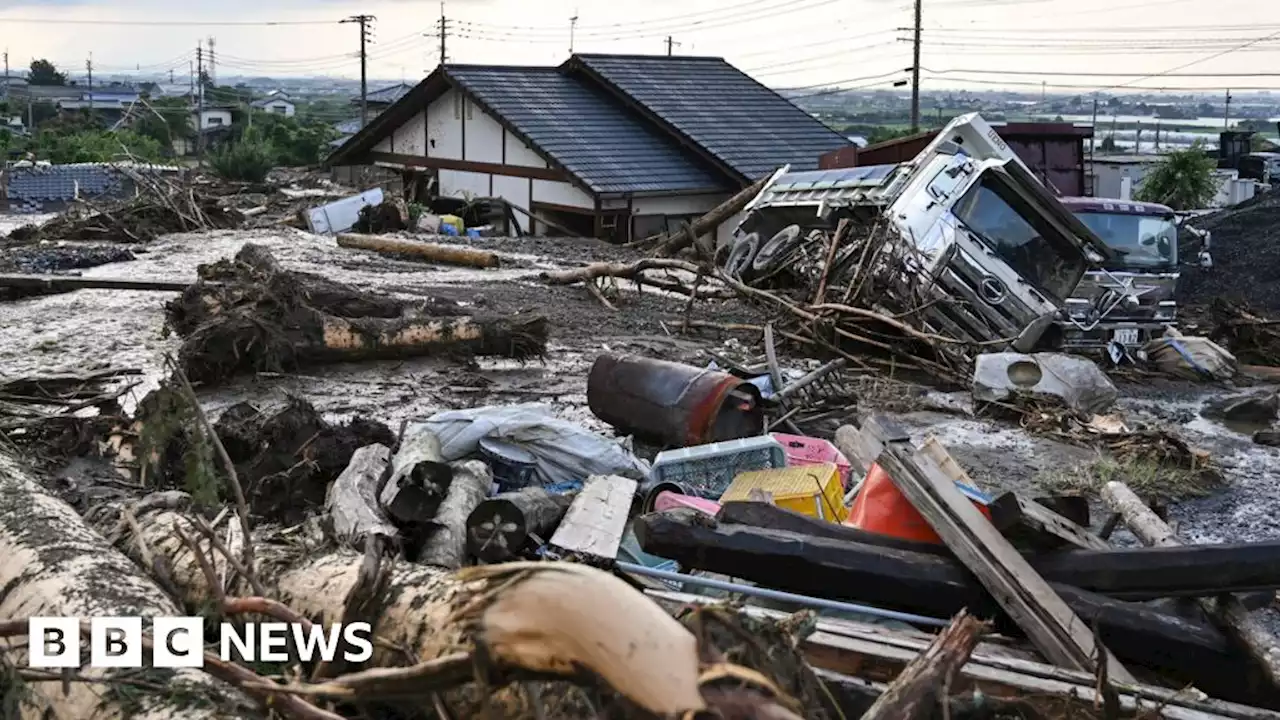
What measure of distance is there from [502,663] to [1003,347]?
29.8ft

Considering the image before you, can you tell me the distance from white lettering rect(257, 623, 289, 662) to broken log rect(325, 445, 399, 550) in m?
1.06

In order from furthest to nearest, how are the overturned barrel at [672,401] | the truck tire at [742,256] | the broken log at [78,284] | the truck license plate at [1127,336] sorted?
1. the truck tire at [742,256]
2. the broken log at [78,284]
3. the truck license plate at [1127,336]
4. the overturned barrel at [672,401]

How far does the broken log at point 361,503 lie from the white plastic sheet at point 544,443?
36 centimetres

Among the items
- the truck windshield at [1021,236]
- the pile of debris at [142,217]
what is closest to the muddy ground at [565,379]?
the truck windshield at [1021,236]

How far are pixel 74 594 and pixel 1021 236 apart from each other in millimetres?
9260

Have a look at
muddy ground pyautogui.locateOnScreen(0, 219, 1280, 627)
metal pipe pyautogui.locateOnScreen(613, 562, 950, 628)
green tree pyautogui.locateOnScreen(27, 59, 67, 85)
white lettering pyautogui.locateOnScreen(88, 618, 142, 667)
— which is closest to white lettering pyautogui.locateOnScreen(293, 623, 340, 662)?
white lettering pyautogui.locateOnScreen(88, 618, 142, 667)

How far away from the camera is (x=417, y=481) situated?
5457 mm

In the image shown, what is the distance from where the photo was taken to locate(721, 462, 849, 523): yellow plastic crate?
18.3 feet

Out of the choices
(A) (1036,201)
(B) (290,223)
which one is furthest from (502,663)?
(B) (290,223)

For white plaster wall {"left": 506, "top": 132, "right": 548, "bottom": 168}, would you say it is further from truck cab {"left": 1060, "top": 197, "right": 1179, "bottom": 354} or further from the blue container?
the blue container

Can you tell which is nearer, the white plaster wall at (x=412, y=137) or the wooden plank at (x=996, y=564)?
the wooden plank at (x=996, y=564)

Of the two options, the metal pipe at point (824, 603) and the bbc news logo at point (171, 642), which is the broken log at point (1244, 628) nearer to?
the metal pipe at point (824, 603)

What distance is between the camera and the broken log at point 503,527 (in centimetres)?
509

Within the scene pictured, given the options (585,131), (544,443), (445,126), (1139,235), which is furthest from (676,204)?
(544,443)
